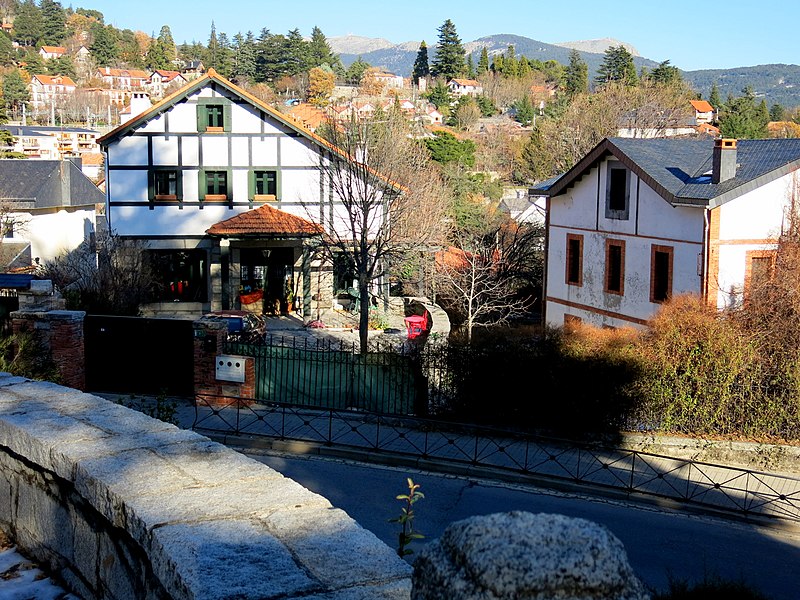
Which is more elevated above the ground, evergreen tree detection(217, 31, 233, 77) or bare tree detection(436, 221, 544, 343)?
evergreen tree detection(217, 31, 233, 77)

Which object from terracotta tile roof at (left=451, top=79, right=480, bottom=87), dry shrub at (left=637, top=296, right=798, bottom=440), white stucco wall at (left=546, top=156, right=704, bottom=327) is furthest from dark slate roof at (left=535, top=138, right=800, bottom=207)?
terracotta tile roof at (left=451, top=79, right=480, bottom=87)

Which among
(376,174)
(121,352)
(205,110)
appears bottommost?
(121,352)

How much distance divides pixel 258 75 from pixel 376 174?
426ft

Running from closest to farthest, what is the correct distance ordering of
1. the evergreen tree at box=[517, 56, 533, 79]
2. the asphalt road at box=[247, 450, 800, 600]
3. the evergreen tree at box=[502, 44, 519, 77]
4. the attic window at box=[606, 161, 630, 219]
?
1. the asphalt road at box=[247, 450, 800, 600]
2. the attic window at box=[606, 161, 630, 219]
3. the evergreen tree at box=[517, 56, 533, 79]
4. the evergreen tree at box=[502, 44, 519, 77]

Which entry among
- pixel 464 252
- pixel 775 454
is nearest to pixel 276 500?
pixel 775 454

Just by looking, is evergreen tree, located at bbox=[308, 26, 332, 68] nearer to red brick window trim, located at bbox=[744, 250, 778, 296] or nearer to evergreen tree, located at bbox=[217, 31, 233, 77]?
evergreen tree, located at bbox=[217, 31, 233, 77]

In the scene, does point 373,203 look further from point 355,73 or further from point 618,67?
point 355,73

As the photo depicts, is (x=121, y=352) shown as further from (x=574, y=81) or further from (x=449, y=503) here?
(x=574, y=81)

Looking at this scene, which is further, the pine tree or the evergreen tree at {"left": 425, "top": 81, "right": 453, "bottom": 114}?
the pine tree

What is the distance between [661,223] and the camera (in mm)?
26578

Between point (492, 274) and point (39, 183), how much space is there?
27219 millimetres

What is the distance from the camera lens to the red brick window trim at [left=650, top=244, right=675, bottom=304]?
26312 mm

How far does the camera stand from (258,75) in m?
151

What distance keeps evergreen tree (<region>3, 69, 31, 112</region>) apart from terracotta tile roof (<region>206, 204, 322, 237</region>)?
446ft
